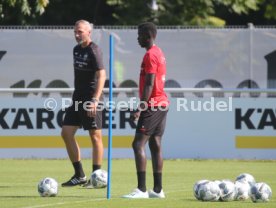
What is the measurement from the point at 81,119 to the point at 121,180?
5.53 ft

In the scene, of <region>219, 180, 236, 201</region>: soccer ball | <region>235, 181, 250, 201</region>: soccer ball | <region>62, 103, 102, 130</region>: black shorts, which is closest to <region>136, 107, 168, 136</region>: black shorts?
<region>219, 180, 236, 201</region>: soccer ball

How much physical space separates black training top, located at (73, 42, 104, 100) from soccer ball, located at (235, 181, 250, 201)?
3.11 metres

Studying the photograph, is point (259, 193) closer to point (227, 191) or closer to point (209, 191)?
point (227, 191)

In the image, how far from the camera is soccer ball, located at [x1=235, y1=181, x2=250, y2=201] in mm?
12758

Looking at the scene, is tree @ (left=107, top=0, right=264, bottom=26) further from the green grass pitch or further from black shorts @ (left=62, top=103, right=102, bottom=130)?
black shorts @ (left=62, top=103, right=102, bottom=130)

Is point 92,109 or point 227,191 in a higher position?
point 92,109

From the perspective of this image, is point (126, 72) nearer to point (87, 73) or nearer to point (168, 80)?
point (168, 80)

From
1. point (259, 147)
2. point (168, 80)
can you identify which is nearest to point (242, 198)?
point (259, 147)

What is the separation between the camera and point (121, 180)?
1631cm

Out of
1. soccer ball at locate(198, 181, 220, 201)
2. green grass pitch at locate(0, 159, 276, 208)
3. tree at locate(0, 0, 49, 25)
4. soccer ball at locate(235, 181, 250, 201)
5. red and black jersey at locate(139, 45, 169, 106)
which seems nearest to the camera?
green grass pitch at locate(0, 159, 276, 208)

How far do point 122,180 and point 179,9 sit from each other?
16995 mm

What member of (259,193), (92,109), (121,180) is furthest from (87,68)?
(259,193)

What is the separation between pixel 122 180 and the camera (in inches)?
642

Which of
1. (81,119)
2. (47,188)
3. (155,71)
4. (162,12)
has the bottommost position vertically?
(47,188)
